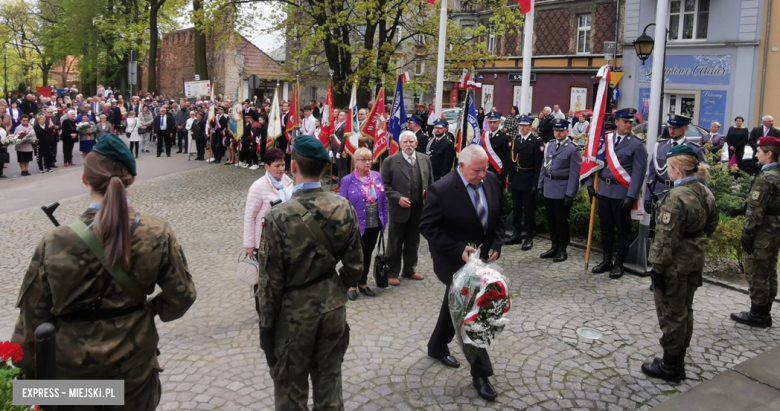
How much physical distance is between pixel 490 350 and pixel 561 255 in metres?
3.77

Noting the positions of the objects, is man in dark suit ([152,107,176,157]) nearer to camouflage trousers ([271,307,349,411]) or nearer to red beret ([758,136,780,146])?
red beret ([758,136,780,146])

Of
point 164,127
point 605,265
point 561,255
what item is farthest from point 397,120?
point 164,127

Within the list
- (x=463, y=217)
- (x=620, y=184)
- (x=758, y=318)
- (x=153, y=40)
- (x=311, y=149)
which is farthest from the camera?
(x=153, y=40)

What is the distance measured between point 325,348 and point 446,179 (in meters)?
2.01

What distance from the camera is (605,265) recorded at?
8.59m

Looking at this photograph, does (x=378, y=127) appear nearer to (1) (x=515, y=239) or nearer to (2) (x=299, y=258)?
(1) (x=515, y=239)

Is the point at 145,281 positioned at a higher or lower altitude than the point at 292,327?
higher

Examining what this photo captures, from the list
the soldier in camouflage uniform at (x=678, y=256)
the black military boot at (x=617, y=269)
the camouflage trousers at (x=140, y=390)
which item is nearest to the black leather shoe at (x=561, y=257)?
the black military boot at (x=617, y=269)

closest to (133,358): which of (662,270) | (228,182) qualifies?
(662,270)

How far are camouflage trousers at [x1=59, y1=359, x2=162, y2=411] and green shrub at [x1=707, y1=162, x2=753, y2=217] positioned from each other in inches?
376

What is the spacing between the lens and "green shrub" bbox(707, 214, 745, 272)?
8.39 meters

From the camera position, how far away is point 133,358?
3098mm

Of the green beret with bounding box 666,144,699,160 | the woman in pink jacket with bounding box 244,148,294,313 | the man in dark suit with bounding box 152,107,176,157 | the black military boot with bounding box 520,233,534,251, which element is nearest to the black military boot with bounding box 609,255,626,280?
the black military boot with bounding box 520,233,534,251

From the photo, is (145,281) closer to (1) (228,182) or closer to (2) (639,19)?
(1) (228,182)
